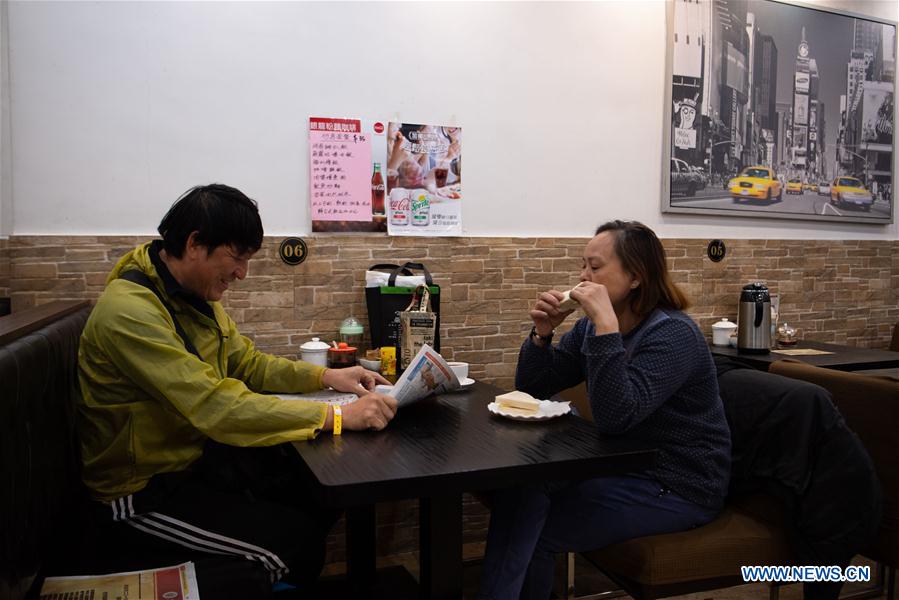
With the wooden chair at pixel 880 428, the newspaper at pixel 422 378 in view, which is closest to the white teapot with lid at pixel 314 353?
the newspaper at pixel 422 378

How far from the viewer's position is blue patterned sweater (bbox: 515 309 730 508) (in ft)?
5.98

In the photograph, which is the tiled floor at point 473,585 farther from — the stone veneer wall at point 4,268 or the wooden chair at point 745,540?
the stone veneer wall at point 4,268

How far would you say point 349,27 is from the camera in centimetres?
306

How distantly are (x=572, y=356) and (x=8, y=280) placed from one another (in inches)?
85.0

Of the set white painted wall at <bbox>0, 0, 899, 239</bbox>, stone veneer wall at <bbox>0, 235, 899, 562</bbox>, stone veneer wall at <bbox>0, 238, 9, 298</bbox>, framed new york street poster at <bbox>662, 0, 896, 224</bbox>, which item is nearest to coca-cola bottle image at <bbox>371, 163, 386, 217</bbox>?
stone veneer wall at <bbox>0, 235, 899, 562</bbox>

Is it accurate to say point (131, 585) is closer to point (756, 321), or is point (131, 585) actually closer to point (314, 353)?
point (314, 353)

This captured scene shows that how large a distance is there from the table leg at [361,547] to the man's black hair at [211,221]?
3.55 ft

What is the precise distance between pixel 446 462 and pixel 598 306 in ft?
2.24

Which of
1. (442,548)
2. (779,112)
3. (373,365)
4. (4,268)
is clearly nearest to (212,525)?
(442,548)

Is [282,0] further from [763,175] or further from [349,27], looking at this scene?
[763,175]

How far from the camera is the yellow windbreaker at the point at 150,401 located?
1.64m

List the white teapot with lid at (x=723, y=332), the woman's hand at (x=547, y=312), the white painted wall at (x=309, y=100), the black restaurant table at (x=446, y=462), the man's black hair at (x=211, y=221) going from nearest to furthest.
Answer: the black restaurant table at (x=446, y=462) < the man's black hair at (x=211, y=221) < the woman's hand at (x=547, y=312) < the white painted wall at (x=309, y=100) < the white teapot with lid at (x=723, y=332)

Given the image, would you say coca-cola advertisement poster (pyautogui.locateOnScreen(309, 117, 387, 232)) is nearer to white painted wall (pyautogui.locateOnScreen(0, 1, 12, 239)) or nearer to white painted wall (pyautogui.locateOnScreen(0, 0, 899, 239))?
white painted wall (pyautogui.locateOnScreen(0, 0, 899, 239))

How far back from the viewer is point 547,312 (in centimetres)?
224
